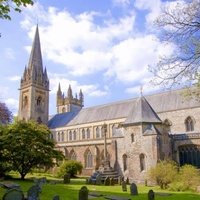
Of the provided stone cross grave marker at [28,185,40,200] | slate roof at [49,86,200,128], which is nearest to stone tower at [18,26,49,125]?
slate roof at [49,86,200,128]

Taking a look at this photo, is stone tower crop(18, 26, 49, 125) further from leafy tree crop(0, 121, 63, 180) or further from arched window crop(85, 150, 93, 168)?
leafy tree crop(0, 121, 63, 180)

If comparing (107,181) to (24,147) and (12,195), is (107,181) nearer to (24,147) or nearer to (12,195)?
(24,147)

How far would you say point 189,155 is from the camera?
85.2 feet

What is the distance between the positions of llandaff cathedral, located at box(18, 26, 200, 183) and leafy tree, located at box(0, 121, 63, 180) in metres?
6.67

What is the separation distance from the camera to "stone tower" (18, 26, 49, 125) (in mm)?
50688

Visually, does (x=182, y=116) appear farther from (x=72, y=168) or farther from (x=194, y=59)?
(x=194, y=59)

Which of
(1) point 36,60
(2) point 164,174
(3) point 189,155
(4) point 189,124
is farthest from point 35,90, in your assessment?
(2) point 164,174

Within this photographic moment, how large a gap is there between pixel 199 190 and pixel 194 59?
Result: 439 inches

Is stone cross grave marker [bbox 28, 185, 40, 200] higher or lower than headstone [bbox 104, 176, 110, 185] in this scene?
higher

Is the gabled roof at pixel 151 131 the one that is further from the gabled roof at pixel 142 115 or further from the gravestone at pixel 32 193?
the gravestone at pixel 32 193

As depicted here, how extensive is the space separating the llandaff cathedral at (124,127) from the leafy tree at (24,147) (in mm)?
6673

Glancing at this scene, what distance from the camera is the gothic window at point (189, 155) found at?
2542 cm

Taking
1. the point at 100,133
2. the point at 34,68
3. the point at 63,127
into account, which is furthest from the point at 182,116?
the point at 34,68

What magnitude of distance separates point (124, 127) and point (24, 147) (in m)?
10.6
